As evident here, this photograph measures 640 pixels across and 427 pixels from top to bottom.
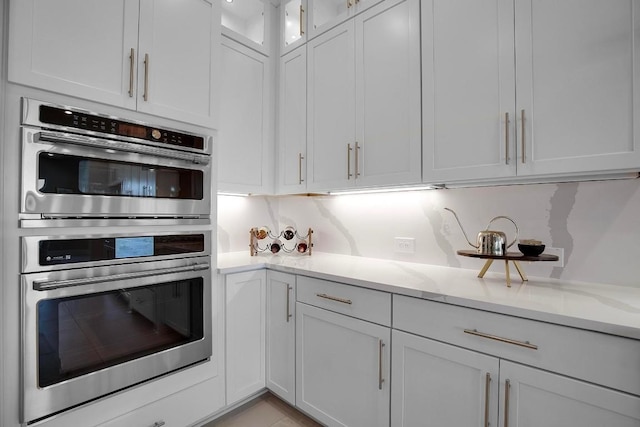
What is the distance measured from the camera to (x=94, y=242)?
138 cm

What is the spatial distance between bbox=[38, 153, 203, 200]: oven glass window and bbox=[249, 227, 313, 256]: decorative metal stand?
70 cm

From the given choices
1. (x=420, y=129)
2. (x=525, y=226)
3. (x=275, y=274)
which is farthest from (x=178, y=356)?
(x=525, y=226)

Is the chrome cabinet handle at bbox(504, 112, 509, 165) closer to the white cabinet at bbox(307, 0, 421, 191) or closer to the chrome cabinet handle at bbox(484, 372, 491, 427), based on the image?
the white cabinet at bbox(307, 0, 421, 191)

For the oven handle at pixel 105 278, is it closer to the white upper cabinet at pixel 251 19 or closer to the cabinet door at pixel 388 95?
the cabinet door at pixel 388 95

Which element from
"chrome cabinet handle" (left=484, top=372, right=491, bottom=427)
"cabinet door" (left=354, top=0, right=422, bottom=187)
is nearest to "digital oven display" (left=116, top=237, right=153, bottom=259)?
"cabinet door" (left=354, top=0, right=422, bottom=187)

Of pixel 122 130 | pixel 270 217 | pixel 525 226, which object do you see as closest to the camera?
pixel 122 130

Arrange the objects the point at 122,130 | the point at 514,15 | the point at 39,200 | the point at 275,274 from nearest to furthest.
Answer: the point at 39,200 < the point at 514,15 < the point at 122,130 < the point at 275,274

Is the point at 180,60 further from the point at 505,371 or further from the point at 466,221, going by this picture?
the point at 505,371

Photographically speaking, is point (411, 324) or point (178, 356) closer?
point (411, 324)

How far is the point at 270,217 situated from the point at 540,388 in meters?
2.17

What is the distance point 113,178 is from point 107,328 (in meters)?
0.68

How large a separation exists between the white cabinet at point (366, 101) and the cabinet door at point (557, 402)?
3.18 feet

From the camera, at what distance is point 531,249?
142 cm

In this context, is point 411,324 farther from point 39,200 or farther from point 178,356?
point 39,200
